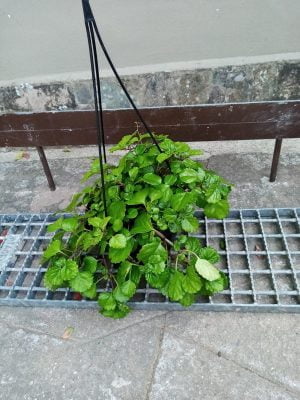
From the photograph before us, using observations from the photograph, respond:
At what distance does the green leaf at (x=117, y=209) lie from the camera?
2.02 meters

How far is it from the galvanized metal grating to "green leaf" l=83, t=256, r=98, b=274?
0.88 feet

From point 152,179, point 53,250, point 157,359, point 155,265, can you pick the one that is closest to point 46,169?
point 53,250

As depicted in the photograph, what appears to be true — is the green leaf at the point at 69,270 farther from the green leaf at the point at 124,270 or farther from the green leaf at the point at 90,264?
the green leaf at the point at 124,270

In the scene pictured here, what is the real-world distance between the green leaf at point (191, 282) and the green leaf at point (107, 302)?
1.32 feet

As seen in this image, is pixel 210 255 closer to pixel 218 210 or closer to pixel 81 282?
pixel 218 210

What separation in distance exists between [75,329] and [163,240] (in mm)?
741

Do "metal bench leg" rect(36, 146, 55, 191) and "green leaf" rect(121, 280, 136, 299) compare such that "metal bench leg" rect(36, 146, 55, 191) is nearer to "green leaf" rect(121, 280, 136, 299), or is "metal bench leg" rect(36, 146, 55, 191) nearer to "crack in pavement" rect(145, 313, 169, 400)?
"green leaf" rect(121, 280, 136, 299)

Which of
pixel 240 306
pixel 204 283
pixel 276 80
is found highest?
pixel 276 80

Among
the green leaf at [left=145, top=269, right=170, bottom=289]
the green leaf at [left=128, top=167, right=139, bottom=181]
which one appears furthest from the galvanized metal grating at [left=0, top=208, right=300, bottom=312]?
the green leaf at [left=128, top=167, right=139, bottom=181]

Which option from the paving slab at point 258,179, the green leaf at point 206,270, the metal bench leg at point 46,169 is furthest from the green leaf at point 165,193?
the metal bench leg at point 46,169

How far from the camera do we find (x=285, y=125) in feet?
8.63

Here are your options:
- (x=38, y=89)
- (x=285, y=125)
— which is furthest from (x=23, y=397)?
(x=38, y=89)

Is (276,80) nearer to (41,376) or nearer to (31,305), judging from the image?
(31,305)

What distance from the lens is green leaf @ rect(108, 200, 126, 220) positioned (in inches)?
79.6
